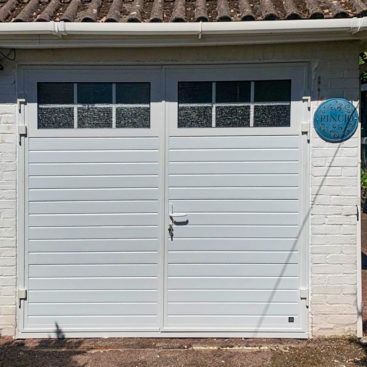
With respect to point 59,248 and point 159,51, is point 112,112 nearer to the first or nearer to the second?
point 159,51

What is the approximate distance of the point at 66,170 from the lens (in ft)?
14.3

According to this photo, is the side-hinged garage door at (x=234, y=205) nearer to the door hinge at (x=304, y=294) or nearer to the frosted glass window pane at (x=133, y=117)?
the door hinge at (x=304, y=294)

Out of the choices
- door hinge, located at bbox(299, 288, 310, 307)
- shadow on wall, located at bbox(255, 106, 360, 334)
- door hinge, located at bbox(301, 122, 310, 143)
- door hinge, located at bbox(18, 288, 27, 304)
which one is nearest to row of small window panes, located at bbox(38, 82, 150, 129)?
door hinge, located at bbox(301, 122, 310, 143)

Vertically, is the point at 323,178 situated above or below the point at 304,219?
above

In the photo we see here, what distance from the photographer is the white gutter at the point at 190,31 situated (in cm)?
374

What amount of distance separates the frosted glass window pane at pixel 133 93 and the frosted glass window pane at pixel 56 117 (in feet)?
1.70

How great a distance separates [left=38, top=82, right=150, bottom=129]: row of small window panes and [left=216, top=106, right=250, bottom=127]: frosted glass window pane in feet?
2.38

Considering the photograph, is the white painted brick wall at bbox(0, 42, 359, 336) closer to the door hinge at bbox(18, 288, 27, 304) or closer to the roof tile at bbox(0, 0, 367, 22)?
the door hinge at bbox(18, 288, 27, 304)

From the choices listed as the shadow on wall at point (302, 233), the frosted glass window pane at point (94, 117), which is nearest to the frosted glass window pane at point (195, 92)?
the frosted glass window pane at point (94, 117)

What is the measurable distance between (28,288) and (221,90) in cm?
279

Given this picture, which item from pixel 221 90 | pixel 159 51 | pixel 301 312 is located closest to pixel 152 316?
pixel 301 312

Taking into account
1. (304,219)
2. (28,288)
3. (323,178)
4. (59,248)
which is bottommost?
(28,288)

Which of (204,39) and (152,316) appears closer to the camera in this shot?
(204,39)

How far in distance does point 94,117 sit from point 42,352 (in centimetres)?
234
